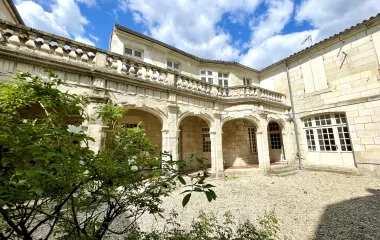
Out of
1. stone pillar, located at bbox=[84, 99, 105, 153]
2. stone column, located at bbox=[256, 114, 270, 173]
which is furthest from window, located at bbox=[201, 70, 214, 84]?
stone pillar, located at bbox=[84, 99, 105, 153]

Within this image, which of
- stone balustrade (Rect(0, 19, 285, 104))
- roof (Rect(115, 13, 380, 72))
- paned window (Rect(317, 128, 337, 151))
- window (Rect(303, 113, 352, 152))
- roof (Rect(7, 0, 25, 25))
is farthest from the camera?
paned window (Rect(317, 128, 337, 151))

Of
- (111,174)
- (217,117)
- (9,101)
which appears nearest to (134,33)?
(217,117)

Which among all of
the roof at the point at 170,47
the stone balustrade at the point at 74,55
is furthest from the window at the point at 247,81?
the stone balustrade at the point at 74,55

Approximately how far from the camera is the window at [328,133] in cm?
834

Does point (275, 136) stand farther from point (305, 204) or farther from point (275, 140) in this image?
point (305, 204)

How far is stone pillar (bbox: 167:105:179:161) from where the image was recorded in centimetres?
663

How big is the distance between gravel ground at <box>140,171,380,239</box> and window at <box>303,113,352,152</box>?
167 cm

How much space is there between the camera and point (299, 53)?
9586 mm

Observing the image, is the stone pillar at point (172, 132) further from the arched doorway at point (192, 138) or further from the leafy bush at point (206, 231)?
the leafy bush at point (206, 231)

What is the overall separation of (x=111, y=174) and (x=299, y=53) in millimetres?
11560

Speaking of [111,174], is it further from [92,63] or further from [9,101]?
[92,63]

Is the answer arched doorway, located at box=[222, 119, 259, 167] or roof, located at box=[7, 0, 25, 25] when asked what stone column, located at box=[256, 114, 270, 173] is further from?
roof, located at box=[7, 0, 25, 25]

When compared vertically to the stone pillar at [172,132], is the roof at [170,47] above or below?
above

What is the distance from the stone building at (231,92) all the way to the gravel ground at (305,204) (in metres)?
1.71
